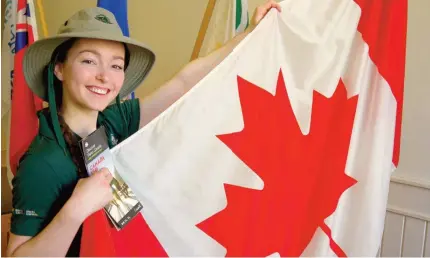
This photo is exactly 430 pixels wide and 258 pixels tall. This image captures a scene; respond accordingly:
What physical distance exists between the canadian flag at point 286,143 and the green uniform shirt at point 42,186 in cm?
12

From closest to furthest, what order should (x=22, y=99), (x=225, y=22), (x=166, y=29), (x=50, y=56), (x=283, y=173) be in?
(x=50, y=56) < (x=283, y=173) < (x=22, y=99) < (x=225, y=22) < (x=166, y=29)

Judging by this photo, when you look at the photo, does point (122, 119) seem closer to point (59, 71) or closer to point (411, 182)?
point (59, 71)

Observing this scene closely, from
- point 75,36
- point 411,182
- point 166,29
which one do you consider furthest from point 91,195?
point 166,29

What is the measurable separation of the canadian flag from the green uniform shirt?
122 mm

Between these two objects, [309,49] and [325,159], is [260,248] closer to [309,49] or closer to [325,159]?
[325,159]

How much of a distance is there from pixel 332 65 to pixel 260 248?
0.52 m

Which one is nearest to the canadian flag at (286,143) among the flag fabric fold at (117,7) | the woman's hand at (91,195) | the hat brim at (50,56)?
the woman's hand at (91,195)

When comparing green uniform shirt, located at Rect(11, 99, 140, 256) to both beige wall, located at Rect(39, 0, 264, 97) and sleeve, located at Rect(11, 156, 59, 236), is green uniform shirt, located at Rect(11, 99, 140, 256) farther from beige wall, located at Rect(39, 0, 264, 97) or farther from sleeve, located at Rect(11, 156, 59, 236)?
beige wall, located at Rect(39, 0, 264, 97)

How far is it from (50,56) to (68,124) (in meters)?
0.17

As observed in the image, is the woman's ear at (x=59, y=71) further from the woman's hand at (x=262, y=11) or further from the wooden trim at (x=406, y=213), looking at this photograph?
the wooden trim at (x=406, y=213)

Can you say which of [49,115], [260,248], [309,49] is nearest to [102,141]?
[49,115]

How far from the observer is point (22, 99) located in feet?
5.17

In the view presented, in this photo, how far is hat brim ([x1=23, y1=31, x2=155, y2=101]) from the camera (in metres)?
0.92

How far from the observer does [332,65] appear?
3.91 feet
